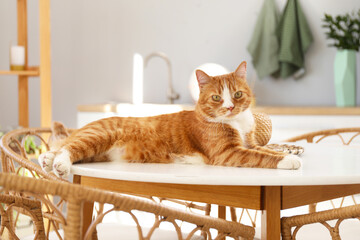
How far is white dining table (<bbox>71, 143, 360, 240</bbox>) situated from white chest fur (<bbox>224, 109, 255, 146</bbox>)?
0.38 feet

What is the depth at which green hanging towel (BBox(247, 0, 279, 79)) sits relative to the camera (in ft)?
10.1

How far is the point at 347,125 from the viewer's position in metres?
2.55

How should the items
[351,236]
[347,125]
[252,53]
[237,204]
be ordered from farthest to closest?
[252,53] → [347,125] → [351,236] → [237,204]

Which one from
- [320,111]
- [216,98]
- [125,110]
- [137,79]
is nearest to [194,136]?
Answer: [216,98]

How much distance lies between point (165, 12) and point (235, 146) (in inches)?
98.2

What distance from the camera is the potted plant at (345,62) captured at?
2.79 metres

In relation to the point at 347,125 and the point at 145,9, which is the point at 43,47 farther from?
the point at 347,125

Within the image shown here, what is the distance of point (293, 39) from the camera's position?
3.02m

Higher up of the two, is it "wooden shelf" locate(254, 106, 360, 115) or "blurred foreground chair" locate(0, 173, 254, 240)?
"blurred foreground chair" locate(0, 173, 254, 240)

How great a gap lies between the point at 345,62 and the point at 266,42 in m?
0.53

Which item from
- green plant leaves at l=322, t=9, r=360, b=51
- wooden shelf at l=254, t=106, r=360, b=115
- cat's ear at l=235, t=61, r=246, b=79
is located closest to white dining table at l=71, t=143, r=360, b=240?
cat's ear at l=235, t=61, r=246, b=79

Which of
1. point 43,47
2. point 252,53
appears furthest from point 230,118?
point 252,53

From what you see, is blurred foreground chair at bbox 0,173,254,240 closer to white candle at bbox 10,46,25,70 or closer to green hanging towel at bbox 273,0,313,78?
white candle at bbox 10,46,25,70

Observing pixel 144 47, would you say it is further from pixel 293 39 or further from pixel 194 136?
pixel 194 136
